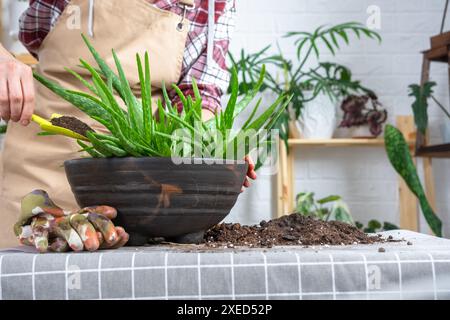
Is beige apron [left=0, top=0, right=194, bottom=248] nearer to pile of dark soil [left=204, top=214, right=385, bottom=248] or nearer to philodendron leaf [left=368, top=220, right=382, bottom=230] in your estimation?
→ pile of dark soil [left=204, top=214, right=385, bottom=248]

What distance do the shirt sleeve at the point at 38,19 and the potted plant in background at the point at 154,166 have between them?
656mm

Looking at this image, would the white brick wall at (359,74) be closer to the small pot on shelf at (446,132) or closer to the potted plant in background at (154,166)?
A: the small pot on shelf at (446,132)

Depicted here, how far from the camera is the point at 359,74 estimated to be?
274 cm

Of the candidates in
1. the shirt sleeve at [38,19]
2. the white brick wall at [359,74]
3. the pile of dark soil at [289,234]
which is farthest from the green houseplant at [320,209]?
the pile of dark soil at [289,234]

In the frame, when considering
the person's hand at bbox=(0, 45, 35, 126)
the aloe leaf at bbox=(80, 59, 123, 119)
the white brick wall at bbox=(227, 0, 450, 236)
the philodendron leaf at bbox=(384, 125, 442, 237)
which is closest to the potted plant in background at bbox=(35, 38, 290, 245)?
the aloe leaf at bbox=(80, 59, 123, 119)

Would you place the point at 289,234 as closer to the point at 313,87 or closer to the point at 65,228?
the point at 65,228

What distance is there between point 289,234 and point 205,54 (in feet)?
2.26

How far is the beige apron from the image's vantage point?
1292 mm

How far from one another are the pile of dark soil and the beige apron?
57 centimetres

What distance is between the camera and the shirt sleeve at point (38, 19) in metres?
1.32
